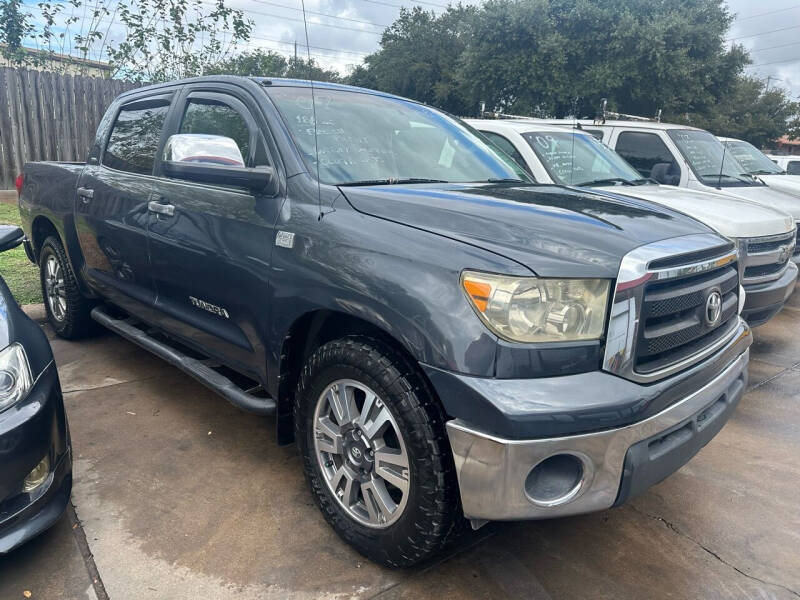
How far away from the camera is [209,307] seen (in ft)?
9.88

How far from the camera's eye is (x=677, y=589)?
2309mm

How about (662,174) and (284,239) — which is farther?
(662,174)

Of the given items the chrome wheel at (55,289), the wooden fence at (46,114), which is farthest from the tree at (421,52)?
the chrome wheel at (55,289)

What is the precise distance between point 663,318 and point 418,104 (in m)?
2.10

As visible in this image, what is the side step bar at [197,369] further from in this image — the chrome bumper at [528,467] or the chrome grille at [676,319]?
the chrome grille at [676,319]

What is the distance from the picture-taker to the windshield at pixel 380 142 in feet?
9.03

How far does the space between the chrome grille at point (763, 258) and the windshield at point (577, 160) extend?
1.38 metres

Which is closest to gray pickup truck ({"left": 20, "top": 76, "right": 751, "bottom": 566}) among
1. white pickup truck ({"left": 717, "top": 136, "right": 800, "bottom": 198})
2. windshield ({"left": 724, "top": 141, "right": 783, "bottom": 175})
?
white pickup truck ({"left": 717, "top": 136, "right": 800, "bottom": 198})

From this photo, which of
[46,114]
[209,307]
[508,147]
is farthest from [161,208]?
[46,114]

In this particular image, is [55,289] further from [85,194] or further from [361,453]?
[361,453]

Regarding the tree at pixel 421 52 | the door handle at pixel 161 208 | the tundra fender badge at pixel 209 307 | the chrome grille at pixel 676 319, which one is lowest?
the tundra fender badge at pixel 209 307

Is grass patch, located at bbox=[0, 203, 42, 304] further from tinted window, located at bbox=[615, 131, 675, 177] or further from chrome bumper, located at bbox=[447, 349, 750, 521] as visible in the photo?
tinted window, located at bbox=[615, 131, 675, 177]

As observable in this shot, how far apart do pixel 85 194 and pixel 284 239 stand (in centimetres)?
223

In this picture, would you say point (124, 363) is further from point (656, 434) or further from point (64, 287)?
point (656, 434)
